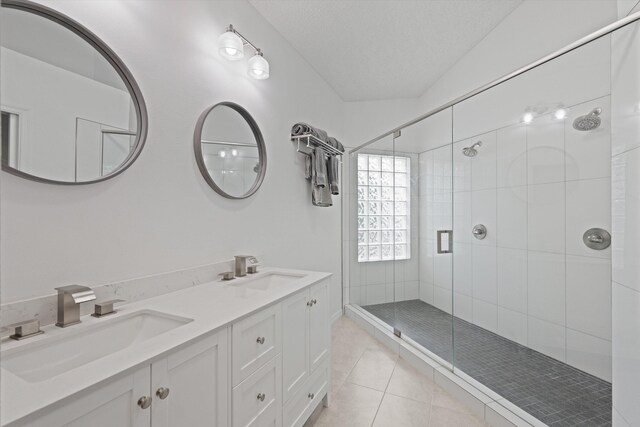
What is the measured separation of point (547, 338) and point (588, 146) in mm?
1243

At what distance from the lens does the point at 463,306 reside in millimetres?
2455

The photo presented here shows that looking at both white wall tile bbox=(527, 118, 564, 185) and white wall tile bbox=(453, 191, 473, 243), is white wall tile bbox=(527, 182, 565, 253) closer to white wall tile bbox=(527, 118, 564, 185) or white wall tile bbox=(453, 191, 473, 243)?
white wall tile bbox=(527, 118, 564, 185)

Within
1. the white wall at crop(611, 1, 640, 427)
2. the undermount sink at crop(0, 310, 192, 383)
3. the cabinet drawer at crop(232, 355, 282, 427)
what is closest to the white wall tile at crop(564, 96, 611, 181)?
the white wall at crop(611, 1, 640, 427)

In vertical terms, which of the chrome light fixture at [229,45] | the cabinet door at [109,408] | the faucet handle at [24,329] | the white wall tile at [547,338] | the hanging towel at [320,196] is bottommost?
the white wall tile at [547,338]

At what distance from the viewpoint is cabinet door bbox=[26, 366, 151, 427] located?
62 cm

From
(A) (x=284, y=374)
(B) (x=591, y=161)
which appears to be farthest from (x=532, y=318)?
(A) (x=284, y=374)

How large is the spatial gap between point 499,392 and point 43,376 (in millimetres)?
2114

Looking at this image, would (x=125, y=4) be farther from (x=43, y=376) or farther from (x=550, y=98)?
(x=550, y=98)

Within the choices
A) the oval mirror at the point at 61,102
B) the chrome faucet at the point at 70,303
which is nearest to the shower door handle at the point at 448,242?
the oval mirror at the point at 61,102

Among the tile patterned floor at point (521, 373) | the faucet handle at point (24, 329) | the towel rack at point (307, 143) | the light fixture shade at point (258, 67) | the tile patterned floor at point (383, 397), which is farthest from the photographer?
the towel rack at point (307, 143)

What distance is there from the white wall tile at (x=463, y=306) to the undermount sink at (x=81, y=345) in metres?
2.18

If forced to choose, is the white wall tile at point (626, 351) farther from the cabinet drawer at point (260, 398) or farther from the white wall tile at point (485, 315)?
the cabinet drawer at point (260, 398)

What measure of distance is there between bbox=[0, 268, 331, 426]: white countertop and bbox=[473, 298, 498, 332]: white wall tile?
61.1 inches

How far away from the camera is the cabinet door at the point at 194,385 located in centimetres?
81
